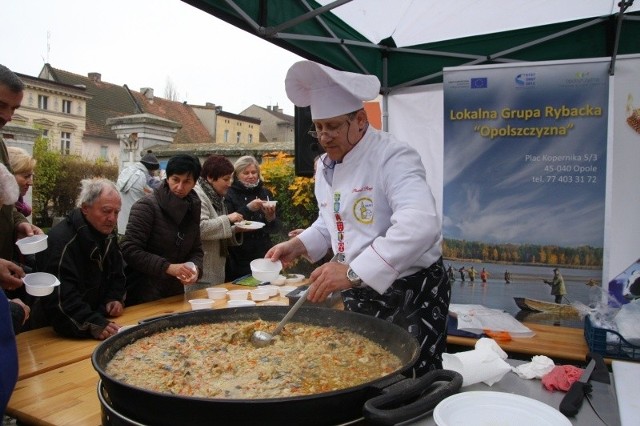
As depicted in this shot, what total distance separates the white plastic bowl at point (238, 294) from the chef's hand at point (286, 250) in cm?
97

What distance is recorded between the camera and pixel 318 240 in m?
2.24

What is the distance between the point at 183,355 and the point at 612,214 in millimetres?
2936

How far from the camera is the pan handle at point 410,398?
936 mm

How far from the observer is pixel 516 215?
3258 mm

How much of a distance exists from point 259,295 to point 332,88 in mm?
1566

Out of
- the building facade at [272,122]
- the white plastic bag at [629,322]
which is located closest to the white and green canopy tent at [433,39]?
the white plastic bag at [629,322]

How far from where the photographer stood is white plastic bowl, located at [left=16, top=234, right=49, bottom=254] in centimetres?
210

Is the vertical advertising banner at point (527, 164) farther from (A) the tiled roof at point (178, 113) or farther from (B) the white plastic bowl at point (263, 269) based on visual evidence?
(A) the tiled roof at point (178, 113)

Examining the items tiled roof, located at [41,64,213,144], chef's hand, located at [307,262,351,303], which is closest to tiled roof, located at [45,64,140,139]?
tiled roof, located at [41,64,213,144]

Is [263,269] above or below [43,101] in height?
below

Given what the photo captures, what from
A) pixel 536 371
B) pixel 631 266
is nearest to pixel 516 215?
pixel 631 266

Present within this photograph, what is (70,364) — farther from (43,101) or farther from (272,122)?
(272,122)

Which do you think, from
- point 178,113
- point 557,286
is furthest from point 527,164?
point 178,113

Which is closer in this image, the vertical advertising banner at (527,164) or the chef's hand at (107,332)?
the chef's hand at (107,332)
